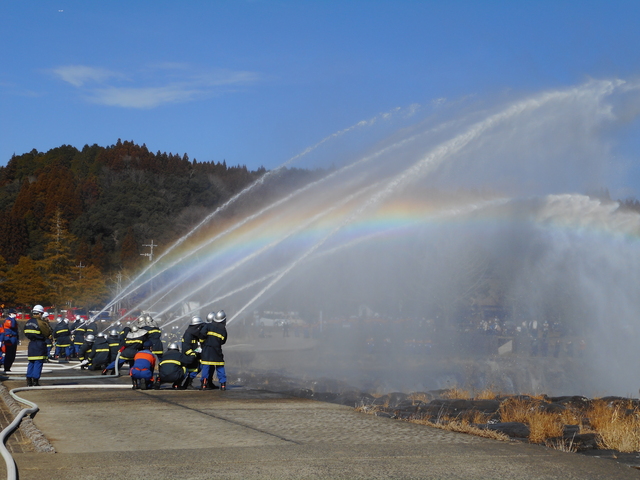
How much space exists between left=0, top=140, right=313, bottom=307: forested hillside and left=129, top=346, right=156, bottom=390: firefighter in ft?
169

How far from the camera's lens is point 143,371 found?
51.7 feet

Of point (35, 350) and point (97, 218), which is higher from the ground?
point (97, 218)

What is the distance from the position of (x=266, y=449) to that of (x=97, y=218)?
10881 cm

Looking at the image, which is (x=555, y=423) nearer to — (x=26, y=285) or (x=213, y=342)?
(x=213, y=342)

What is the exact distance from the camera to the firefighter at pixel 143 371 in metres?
15.8

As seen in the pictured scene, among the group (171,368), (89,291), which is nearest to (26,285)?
(89,291)

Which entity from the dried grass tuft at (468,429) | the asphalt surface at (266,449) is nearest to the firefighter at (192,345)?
the asphalt surface at (266,449)

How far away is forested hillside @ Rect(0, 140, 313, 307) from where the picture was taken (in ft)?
281

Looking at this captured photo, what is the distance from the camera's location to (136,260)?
96.4 meters

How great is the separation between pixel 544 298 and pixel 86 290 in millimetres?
56413

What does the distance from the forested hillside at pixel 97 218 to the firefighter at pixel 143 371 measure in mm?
51370

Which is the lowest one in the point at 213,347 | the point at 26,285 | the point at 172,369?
the point at 172,369

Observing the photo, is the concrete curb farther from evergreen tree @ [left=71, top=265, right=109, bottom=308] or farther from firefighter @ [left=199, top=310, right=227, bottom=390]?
evergreen tree @ [left=71, top=265, right=109, bottom=308]

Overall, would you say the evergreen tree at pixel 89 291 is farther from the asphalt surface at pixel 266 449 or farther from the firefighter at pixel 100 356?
the asphalt surface at pixel 266 449
